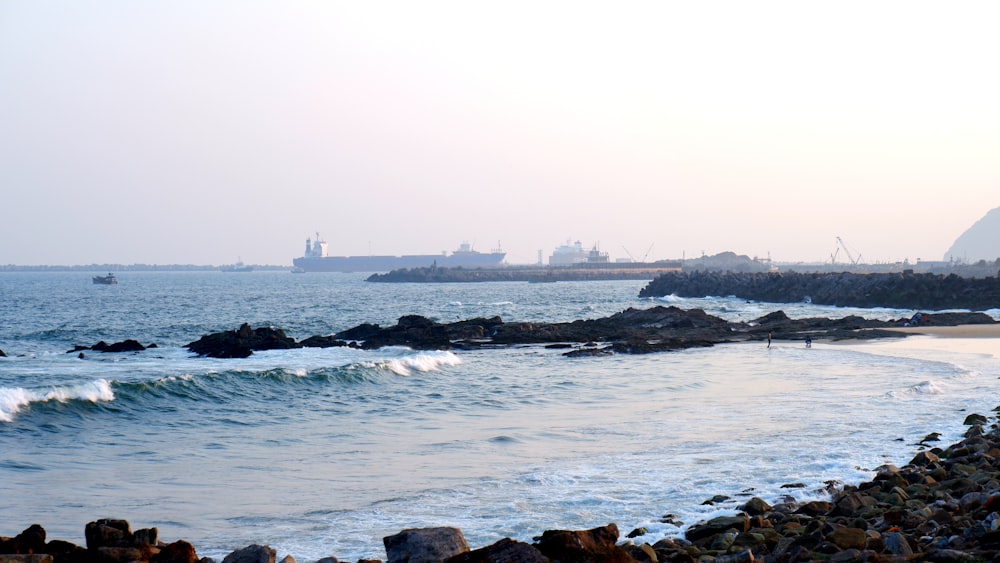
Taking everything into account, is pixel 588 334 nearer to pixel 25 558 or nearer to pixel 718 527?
pixel 718 527

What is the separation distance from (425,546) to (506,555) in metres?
0.79

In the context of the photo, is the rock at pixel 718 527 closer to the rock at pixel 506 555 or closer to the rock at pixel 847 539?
the rock at pixel 847 539

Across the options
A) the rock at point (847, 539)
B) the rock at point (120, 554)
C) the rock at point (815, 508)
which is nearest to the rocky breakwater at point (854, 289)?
the rock at point (815, 508)

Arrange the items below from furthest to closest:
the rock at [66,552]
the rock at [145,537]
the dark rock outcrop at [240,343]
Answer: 1. the dark rock outcrop at [240,343]
2. the rock at [145,537]
3. the rock at [66,552]

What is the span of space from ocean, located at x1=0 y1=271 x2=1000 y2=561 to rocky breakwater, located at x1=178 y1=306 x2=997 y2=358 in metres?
2.14

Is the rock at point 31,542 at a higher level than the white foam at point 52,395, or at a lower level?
higher

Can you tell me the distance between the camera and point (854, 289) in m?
53.3

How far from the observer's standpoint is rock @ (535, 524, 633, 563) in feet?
18.6

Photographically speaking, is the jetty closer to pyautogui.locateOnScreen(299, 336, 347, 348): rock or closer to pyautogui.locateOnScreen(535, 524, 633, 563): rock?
pyautogui.locateOnScreen(299, 336, 347, 348): rock

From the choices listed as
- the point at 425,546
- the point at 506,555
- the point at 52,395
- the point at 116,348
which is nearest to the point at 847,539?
the point at 506,555

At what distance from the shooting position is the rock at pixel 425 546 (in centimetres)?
598

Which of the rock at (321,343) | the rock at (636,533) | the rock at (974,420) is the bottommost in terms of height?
the rock at (321,343)

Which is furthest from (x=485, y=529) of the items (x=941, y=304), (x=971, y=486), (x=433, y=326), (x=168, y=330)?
(x=941, y=304)

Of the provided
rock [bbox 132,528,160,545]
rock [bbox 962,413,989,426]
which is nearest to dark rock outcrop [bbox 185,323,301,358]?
rock [bbox 962,413,989,426]
